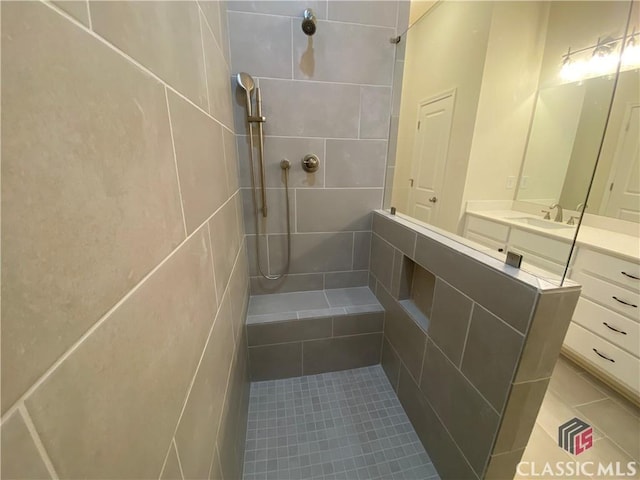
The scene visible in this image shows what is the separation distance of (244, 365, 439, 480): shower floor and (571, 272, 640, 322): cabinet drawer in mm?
1400

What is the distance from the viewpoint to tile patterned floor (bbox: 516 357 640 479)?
126 centimetres

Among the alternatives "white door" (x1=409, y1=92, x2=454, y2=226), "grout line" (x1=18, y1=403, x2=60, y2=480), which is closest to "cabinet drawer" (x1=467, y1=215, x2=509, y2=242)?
"white door" (x1=409, y1=92, x2=454, y2=226)

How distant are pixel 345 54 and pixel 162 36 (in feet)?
4.15

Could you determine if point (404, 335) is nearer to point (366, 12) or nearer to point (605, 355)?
point (605, 355)

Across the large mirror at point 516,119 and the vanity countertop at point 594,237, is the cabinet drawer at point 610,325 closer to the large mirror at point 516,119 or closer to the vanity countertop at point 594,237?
the vanity countertop at point 594,237

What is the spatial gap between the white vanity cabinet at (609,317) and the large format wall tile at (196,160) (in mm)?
2158

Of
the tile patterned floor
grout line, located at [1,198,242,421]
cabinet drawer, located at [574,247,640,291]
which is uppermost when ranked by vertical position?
grout line, located at [1,198,242,421]

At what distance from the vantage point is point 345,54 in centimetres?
147

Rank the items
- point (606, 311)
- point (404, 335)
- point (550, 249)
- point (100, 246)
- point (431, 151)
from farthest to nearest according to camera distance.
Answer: point (431, 151), point (606, 311), point (404, 335), point (550, 249), point (100, 246)

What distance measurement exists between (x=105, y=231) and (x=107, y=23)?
0.28 metres

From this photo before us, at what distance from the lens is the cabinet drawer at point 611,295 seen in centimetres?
140

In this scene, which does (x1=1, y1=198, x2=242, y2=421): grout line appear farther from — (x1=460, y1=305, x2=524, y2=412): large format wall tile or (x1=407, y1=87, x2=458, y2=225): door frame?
(x1=407, y1=87, x2=458, y2=225): door frame

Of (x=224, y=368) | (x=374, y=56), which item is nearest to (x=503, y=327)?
(x=224, y=368)

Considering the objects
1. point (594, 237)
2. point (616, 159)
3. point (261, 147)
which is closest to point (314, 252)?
point (261, 147)
